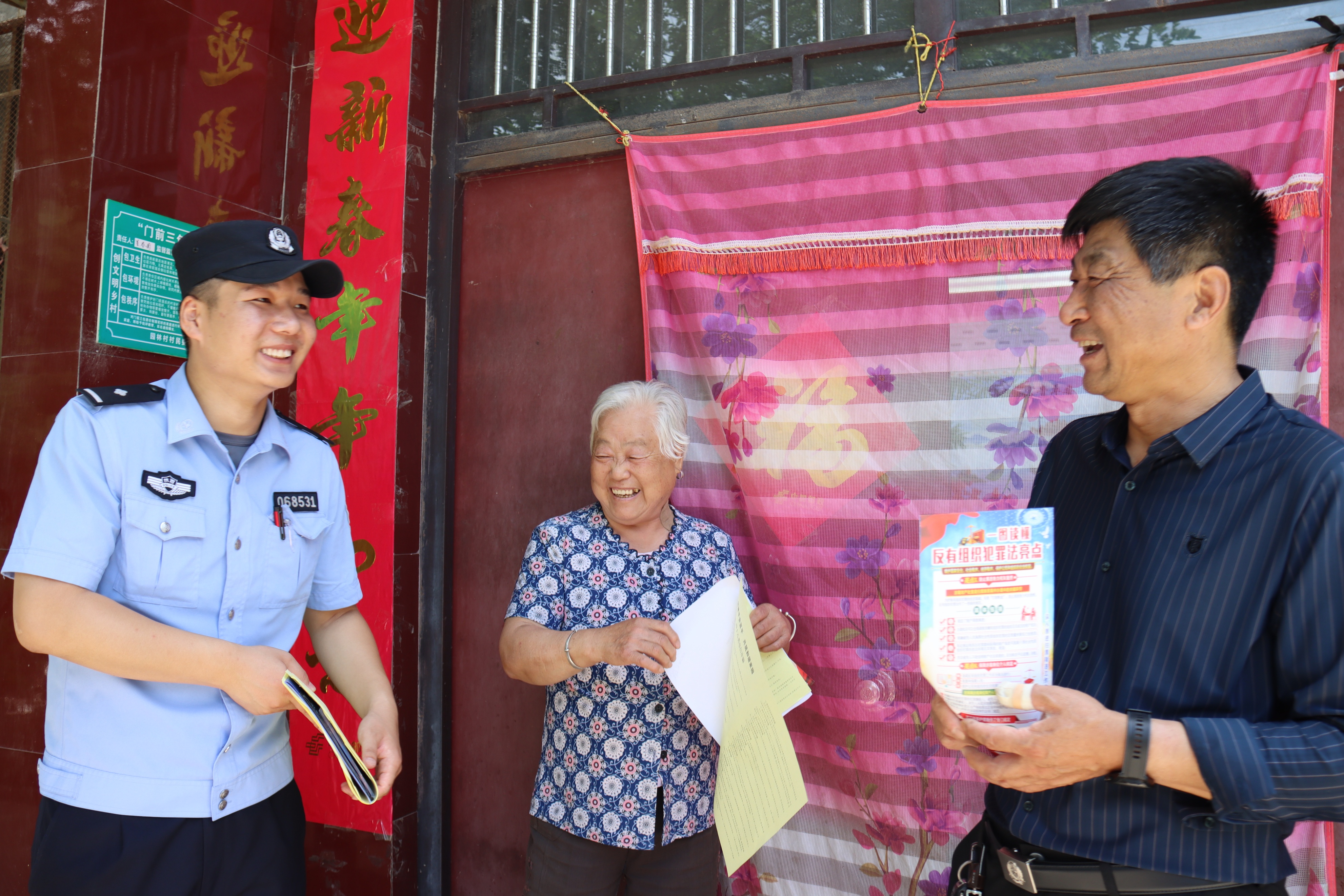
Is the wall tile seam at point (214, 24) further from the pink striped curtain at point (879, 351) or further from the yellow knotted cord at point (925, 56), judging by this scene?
the yellow knotted cord at point (925, 56)

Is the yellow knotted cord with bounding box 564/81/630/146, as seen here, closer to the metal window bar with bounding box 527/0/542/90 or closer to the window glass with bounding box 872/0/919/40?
the metal window bar with bounding box 527/0/542/90

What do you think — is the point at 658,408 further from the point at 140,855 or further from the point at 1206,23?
the point at 1206,23

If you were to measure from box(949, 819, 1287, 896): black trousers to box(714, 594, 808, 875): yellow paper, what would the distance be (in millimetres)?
355

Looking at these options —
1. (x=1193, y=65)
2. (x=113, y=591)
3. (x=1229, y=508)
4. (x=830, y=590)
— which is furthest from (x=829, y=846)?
(x=1193, y=65)

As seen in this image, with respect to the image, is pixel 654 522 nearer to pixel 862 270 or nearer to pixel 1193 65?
pixel 862 270

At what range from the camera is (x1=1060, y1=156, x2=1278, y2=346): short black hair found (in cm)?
118

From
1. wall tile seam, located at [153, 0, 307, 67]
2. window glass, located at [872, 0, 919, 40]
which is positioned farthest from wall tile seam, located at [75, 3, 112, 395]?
window glass, located at [872, 0, 919, 40]

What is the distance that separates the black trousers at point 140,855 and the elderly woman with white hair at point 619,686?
612 millimetres

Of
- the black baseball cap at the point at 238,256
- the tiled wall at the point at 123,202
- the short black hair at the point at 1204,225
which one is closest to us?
the short black hair at the point at 1204,225

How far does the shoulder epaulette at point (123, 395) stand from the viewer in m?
1.46

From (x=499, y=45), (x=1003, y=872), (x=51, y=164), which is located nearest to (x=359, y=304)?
(x=51, y=164)

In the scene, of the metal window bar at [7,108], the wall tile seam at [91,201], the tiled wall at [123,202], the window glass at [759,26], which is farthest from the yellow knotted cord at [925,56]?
the metal window bar at [7,108]

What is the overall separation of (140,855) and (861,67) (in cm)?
250

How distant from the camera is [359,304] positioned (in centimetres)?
269
